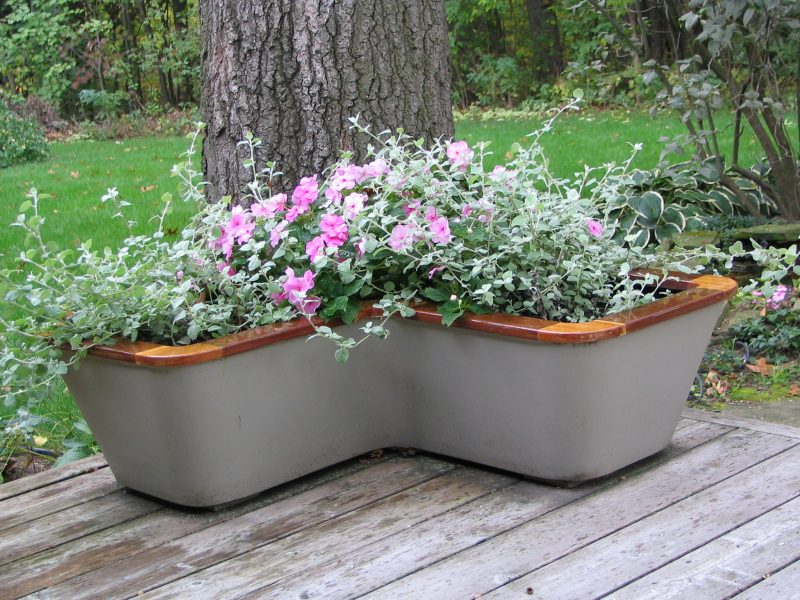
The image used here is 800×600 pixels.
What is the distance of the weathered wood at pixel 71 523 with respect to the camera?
7.56ft

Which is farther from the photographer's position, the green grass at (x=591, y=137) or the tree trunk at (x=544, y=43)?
the tree trunk at (x=544, y=43)

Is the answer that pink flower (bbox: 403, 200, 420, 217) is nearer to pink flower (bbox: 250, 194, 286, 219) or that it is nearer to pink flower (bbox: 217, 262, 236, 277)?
pink flower (bbox: 250, 194, 286, 219)

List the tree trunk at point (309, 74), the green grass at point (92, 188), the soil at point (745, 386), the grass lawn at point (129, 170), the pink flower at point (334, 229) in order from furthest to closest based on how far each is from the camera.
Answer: the green grass at point (92, 188), the grass lawn at point (129, 170), the soil at point (745, 386), the tree trunk at point (309, 74), the pink flower at point (334, 229)

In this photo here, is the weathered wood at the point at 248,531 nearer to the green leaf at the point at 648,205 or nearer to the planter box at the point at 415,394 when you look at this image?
the planter box at the point at 415,394

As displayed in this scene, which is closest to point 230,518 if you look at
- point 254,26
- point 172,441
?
point 172,441

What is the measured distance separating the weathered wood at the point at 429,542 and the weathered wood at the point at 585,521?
3cm

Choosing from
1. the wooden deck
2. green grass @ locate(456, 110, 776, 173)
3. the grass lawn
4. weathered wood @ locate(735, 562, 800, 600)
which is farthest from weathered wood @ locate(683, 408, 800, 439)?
green grass @ locate(456, 110, 776, 173)

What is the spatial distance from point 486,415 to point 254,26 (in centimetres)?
133

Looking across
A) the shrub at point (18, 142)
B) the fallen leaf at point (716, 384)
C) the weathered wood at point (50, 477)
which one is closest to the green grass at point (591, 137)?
the fallen leaf at point (716, 384)

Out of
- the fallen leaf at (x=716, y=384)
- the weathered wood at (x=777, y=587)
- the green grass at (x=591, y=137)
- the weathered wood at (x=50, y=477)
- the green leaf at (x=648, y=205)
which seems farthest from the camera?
the green grass at (x=591, y=137)

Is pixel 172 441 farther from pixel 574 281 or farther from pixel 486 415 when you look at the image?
pixel 574 281

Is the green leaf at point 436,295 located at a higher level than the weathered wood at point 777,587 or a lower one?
higher

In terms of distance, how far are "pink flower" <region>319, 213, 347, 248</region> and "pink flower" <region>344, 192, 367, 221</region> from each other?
26 millimetres

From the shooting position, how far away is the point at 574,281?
2.58m
